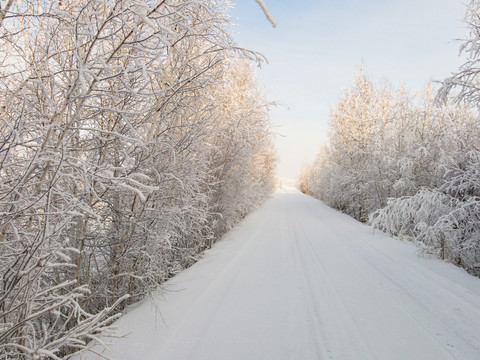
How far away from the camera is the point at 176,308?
146 inches

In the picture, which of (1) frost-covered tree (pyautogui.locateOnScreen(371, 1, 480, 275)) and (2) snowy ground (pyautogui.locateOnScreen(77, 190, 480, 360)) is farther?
(1) frost-covered tree (pyautogui.locateOnScreen(371, 1, 480, 275))

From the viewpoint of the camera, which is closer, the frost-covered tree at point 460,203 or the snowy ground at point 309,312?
the snowy ground at point 309,312

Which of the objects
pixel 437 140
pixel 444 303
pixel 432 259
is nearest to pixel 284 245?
pixel 432 259

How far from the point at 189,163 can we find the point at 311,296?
9.26 ft

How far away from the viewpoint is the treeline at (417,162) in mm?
5547

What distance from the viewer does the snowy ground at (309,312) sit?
280cm

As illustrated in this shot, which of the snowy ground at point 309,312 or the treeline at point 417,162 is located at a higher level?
the treeline at point 417,162

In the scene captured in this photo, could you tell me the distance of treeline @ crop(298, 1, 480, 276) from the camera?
555 centimetres

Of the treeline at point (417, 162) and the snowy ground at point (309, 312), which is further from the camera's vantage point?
the treeline at point (417, 162)

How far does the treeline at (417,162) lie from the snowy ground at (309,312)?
33.3 inches

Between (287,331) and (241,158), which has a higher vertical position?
(241,158)

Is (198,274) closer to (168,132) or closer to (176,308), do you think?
(176,308)

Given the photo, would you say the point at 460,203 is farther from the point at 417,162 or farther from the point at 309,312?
the point at 417,162

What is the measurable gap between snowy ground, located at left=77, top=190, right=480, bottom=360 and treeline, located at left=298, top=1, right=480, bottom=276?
33.3 inches
